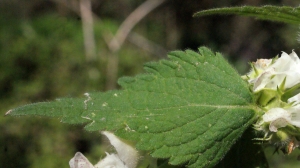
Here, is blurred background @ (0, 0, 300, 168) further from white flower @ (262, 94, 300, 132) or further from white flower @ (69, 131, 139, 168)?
white flower @ (69, 131, 139, 168)

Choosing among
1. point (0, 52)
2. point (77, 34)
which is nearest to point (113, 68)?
point (77, 34)

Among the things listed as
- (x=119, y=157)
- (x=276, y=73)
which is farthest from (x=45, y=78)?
(x=276, y=73)

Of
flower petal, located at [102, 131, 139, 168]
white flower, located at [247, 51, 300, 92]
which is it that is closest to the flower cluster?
white flower, located at [247, 51, 300, 92]

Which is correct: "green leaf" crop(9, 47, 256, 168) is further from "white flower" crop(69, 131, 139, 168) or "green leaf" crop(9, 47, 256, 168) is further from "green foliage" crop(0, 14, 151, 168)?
"green foliage" crop(0, 14, 151, 168)

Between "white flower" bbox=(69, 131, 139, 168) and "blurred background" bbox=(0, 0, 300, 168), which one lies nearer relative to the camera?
"white flower" bbox=(69, 131, 139, 168)

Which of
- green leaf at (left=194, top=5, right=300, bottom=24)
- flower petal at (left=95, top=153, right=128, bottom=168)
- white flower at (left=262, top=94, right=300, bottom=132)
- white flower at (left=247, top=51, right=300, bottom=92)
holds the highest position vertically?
green leaf at (left=194, top=5, right=300, bottom=24)

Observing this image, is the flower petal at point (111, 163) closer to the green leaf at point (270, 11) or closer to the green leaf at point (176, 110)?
the green leaf at point (176, 110)

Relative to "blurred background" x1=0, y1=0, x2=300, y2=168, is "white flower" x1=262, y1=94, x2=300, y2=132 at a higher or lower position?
lower
